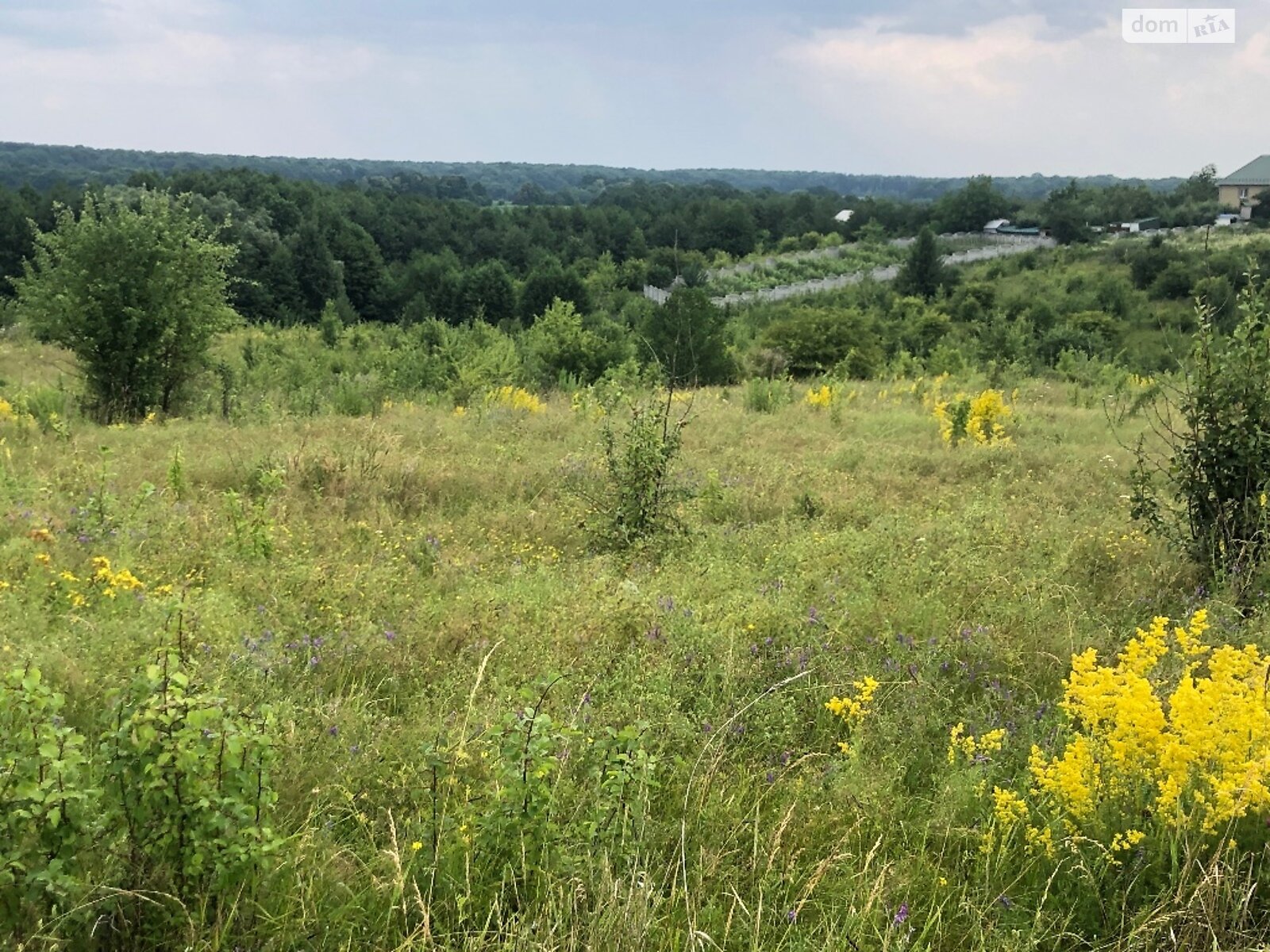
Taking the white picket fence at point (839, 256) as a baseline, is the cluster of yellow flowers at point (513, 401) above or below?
below

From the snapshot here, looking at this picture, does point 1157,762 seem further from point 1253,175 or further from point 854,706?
point 1253,175

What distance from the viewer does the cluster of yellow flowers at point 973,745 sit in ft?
8.93

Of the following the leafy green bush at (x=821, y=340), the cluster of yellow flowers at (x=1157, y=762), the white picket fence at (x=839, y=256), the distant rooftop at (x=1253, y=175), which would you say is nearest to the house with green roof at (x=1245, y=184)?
the distant rooftop at (x=1253, y=175)

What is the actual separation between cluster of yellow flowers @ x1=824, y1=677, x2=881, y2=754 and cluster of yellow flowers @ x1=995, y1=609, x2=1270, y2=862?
Answer: 0.56m

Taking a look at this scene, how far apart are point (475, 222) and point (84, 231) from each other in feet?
221

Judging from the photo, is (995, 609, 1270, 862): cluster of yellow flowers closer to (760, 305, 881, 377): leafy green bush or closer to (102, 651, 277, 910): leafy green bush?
(102, 651, 277, 910): leafy green bush

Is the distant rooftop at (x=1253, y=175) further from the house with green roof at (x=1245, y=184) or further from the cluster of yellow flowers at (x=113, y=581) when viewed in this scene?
the cluster of yellow flowers at (x=113, y=581)

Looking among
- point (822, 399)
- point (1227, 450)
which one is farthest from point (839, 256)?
point (1227, 450)

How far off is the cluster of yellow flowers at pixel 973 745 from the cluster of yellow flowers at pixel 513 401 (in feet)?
26.4

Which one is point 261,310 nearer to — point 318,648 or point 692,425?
point 692,425

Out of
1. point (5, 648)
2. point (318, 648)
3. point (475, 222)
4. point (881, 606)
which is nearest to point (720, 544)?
point (881, 606)

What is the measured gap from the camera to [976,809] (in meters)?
2.61

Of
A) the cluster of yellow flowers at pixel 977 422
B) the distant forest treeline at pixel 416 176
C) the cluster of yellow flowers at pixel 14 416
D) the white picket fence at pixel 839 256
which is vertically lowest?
the cluster of yellow flowers at pixel 977 422

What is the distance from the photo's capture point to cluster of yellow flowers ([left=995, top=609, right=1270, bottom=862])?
89.7 inches
